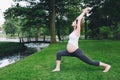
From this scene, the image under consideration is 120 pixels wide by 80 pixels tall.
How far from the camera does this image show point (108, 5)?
138 ft

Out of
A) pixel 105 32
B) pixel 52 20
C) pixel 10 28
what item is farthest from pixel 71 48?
pixel 10 28

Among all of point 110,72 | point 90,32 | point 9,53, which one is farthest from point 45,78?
point 90,32

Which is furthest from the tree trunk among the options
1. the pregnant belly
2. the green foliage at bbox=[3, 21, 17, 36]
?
the green foliage at bbox=[3, 21, 17, 36]

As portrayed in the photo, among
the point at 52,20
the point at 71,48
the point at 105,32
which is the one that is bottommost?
the point at 71,48

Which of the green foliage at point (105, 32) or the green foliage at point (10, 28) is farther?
the green foliage at point (10, 28)

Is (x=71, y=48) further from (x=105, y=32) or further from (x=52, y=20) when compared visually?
(x=105, y=32)

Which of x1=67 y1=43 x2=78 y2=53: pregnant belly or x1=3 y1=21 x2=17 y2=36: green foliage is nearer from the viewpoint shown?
x1=67 y1=43 x2=78 y2=53: pregnant belly

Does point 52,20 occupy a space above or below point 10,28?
above

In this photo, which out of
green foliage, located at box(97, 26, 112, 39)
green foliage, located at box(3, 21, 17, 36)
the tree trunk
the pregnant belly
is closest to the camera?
the pregnant belly

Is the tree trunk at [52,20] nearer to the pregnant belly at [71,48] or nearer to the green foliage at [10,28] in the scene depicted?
the pregnant belly at [71,48]

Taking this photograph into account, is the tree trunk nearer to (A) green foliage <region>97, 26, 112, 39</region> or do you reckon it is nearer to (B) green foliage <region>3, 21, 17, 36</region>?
(A) green foliage <region>97, 26, 112, 39</region>

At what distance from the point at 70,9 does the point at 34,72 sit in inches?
1303

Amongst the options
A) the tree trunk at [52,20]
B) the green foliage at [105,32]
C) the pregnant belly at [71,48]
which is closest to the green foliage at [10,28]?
the green foliage at [105,32]

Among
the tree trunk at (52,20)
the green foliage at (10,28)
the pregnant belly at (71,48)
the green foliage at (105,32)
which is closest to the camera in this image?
the pregnant belly at (71,48)
